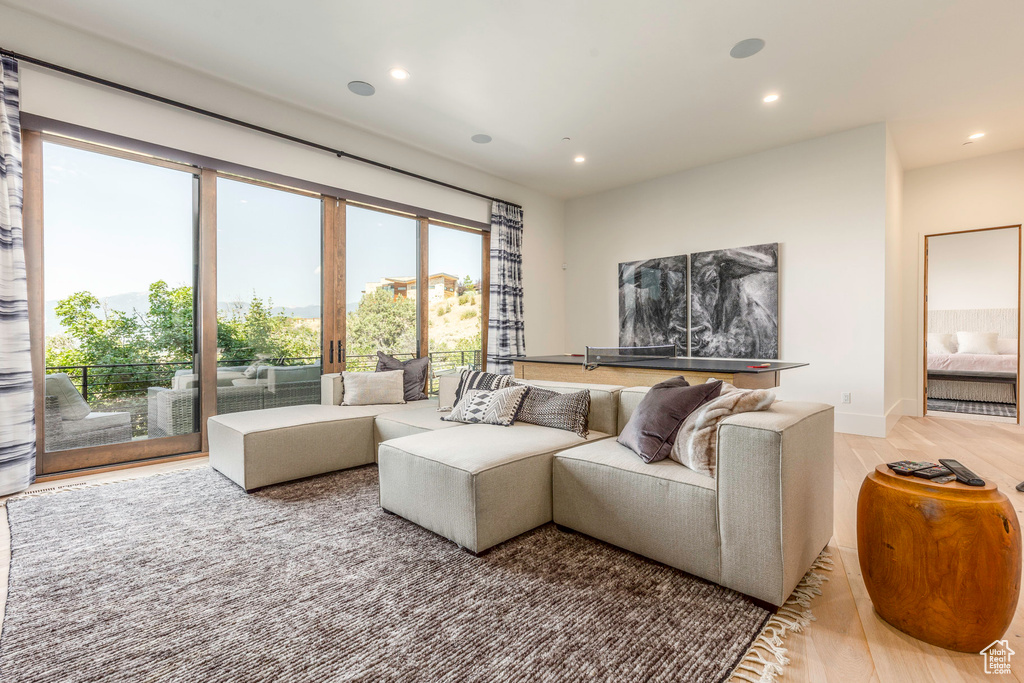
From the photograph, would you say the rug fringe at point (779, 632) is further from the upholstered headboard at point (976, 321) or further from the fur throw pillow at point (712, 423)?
the upholstered headboard at point (976, 321)

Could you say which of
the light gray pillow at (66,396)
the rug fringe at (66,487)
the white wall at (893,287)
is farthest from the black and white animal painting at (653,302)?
the light gray pillow at (66,396)

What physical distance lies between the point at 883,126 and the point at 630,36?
289cm

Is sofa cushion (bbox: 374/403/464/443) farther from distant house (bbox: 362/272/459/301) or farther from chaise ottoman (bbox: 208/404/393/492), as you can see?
distant house (bbox: 362/272/459/301)

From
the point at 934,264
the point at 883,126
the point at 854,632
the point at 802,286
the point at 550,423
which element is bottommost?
the point at 854,632

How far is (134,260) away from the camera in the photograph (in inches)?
130

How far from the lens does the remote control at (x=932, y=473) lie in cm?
141

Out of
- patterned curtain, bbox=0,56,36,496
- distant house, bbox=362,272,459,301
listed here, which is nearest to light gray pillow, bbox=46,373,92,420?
patterned curtain, bbox=0,56,36,496

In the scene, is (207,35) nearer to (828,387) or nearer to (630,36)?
(630,36)

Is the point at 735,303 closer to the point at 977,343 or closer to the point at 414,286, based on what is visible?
the point at 414,286

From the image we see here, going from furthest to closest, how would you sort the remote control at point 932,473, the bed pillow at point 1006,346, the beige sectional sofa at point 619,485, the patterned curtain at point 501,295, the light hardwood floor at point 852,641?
the patterned curtain at point 501,295
the bed pillow at point 1006,346
the beige sectional sofa at point 619,485
the remote control at point 932,473
the light hardwood floor at point 852,641

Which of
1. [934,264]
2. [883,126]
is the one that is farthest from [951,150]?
[934,264]

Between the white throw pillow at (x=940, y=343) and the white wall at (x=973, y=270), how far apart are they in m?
0.39

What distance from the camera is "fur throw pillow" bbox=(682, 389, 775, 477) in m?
1.78

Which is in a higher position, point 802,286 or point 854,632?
point 802,286
